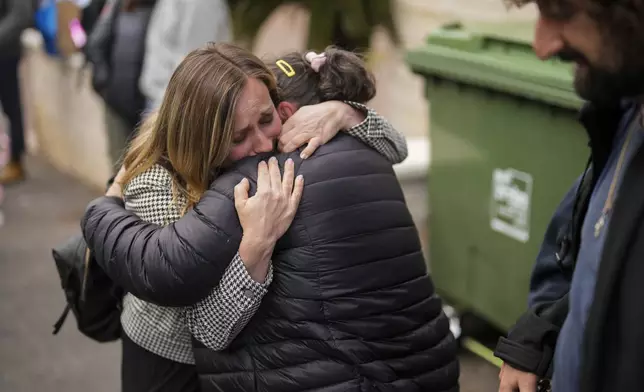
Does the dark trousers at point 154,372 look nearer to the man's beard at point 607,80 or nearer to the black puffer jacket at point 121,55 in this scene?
the man's beard at point 607,80

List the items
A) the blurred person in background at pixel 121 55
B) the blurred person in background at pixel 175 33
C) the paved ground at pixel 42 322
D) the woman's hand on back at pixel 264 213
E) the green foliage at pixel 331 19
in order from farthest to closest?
the green foliage at pixel 331 19 < the blurred person in background at pixel 121 55 < the blurred person in background at pixel 175 33 < the paved ground at pixel 42 322 < the woman's hand on back at pixel 264 213

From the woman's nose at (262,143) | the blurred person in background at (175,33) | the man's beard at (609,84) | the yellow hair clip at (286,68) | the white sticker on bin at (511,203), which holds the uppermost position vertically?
the man's beard at (609,84)

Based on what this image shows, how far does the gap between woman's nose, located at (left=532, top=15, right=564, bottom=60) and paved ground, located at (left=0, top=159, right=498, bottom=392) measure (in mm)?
2560

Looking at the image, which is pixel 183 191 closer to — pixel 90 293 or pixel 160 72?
pixel 90 293

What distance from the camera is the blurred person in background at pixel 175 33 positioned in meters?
4.19

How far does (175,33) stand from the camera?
4215mm

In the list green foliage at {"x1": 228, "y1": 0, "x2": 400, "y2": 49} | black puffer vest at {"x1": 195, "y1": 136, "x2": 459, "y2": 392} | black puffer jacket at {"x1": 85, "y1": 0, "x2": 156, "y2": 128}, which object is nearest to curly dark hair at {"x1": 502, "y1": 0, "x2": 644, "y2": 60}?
black puffer vest at {"x1": 195, "y1": 136, "x2": 459, "y2": 392}

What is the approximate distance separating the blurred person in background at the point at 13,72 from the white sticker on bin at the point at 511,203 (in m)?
4.21

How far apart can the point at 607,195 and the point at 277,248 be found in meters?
0.78

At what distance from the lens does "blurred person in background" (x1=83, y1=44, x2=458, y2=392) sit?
6.23 feet

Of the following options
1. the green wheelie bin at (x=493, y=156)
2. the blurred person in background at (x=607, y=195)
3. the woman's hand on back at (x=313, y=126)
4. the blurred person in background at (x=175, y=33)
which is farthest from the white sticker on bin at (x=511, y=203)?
the blurred person in background at (x=607, y=195)

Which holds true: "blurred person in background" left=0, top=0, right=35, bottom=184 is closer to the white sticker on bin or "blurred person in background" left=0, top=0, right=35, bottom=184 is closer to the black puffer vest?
the white sticker on bin

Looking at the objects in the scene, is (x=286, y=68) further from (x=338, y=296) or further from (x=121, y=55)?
(x=121, y=55)

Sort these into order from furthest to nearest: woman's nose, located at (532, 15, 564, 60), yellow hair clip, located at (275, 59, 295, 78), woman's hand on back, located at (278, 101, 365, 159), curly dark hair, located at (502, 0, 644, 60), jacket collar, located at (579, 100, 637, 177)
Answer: yellow hair clip, located at (275, 59, 295, 78) < woman's hand on back, located at (278, 101, 365, 159) < jacket collar, located at (579, 100, 637, 177) < woman's nose, located at (532, 15, 564, 60) < curly dark hair, located at (502, 0, 644, 60)
